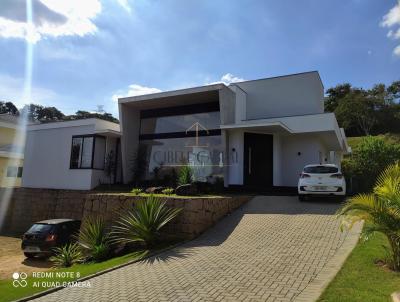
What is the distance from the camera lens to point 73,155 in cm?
2038

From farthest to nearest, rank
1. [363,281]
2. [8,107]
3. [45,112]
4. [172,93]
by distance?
1. [45,112]
2. [8,107]
3. [172,93]
4. [363,281]

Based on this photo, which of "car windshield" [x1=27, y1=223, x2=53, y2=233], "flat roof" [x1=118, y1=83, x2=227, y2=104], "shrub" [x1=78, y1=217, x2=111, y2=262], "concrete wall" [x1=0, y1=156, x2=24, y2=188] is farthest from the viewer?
"concrete wall" [x1=0, y1=156, x2=24, y2=188]

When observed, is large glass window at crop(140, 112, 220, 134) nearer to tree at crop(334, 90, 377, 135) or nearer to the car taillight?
the car taillight

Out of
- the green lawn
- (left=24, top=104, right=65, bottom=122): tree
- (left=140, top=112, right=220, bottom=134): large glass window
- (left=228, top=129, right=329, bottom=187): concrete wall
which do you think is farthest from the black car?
(left=24, top=104, right=65, bottom=122): tree

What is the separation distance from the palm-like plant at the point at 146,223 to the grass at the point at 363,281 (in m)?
5.48

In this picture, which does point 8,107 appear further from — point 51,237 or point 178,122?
point 51,237

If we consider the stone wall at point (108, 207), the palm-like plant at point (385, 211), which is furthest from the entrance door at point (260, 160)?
the palm-like plant at point (385, 211)

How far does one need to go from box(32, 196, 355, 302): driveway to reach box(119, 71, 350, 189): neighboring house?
22.9 ft

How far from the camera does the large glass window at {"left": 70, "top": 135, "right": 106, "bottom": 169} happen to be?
1970 cm

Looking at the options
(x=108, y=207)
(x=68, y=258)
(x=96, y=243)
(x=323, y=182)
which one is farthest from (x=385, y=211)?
(x=108, y=207)

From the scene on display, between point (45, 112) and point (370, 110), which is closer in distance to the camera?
point (370, 110)

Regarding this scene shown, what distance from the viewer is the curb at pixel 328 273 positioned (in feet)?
17.2

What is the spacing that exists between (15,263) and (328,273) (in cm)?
1102

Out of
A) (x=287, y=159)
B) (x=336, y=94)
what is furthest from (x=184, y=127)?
(x=336, y=94)
